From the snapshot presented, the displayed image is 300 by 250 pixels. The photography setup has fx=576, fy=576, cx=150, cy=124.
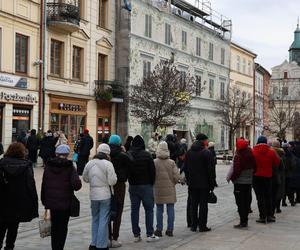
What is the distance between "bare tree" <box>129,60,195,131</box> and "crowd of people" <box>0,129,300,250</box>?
13.7 meters

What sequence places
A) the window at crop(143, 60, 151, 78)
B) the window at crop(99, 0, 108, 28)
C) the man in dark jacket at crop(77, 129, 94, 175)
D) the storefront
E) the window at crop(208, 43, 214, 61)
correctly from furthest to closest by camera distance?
the window at crop(208, 43, 214, 61) < the window at crop(143, 60, 151, 78) < the window at crop(99, 0, 108, 28) < the storefront < the man in dark jacket at crop(77, 129, 94, 175)

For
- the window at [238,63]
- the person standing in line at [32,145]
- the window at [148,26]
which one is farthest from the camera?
the window at [238,63]

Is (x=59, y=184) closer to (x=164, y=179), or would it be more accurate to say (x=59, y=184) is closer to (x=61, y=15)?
(x=164, y=179)

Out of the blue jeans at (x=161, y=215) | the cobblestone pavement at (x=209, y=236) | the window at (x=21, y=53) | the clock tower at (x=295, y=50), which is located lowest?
the cobblestone pavement at (x=209, y=236)

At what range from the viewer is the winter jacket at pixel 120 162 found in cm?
940

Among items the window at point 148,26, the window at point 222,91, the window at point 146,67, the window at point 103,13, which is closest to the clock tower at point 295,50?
the window at point 222,91

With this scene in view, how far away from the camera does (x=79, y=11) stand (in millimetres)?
30141

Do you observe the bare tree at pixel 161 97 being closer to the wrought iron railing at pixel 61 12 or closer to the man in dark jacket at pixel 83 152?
the wrought iron railing at pixel 61 12

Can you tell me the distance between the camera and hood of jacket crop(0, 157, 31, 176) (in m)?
7.98

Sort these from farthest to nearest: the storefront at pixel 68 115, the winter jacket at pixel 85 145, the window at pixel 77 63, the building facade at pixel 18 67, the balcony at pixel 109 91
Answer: the balcony at pixel 109 91 → the window at pixel 77 63 → the storefront at pixel 68 115 → the building facade at pixel 18 67 → the winter jacket at pixel 85 145

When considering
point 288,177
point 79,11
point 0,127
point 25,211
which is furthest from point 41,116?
→ point 25,211

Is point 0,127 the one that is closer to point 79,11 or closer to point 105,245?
point 79,11

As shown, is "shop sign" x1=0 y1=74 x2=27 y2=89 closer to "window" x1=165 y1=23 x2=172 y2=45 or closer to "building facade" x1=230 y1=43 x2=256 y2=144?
"window" x1=165 y1=23 x2=172 y2=45

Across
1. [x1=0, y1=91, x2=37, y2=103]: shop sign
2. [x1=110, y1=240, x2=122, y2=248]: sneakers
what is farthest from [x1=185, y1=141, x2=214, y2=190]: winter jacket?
[x1=0, y1=91, x2=37, y2=103]: shop sign
